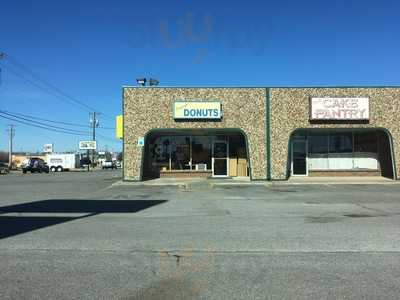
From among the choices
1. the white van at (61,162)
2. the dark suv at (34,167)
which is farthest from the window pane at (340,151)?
the white van at (61,162)

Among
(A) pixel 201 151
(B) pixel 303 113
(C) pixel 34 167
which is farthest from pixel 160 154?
(C) pixel 34 167

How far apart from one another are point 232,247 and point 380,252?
2451mm

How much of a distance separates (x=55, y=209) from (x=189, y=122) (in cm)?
1518

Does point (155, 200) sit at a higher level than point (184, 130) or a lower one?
lower

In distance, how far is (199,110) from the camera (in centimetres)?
2912

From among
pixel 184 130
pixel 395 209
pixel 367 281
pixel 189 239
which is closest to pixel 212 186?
pixel 184 130

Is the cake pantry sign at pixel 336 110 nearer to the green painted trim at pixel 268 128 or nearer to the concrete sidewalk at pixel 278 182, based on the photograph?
the green painted trim at pixel 268 128

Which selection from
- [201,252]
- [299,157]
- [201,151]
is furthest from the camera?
[201,151]

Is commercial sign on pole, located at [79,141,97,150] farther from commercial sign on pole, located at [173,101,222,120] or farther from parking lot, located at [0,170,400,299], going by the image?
parking lot, located at [0,170,400,299]

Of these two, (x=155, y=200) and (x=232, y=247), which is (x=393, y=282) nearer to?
(x=232, y=247)

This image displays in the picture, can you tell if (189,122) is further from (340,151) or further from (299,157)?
(340,151)

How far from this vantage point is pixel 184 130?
99.0 ft

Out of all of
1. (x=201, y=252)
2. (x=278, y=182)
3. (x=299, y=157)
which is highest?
(x=299, y=157)

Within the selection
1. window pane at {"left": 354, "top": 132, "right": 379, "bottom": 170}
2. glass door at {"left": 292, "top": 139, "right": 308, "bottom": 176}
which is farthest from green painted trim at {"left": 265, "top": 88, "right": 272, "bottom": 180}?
Result: window pane at {"left": 354, "top": 132, "right": 379, "bottom": 170}
